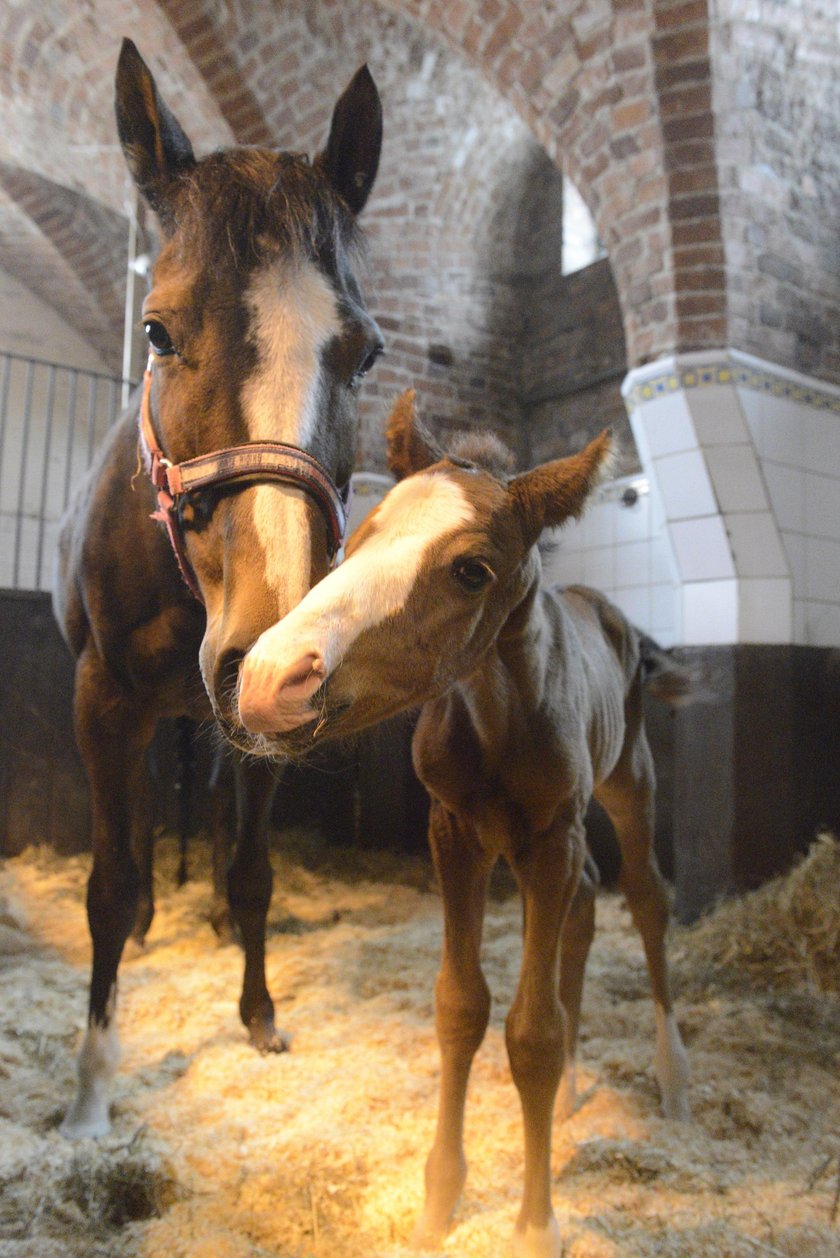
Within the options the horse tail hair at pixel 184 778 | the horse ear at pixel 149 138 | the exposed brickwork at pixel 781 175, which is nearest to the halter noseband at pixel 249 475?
the horse ear at pixel 149 138

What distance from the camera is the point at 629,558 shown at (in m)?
5.87

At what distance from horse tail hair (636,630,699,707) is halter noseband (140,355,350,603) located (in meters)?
1.55

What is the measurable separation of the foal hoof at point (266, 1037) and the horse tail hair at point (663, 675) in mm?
1600

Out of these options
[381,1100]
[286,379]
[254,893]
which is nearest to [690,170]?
[286,379]

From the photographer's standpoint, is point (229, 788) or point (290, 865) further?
point (290, 865)

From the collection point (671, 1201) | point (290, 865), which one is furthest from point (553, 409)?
point (671, 1201)

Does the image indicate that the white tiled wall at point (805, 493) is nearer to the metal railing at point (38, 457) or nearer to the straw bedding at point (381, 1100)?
the straw bedding at point (381, 1100)

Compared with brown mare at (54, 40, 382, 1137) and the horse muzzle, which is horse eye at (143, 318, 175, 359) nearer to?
brown mare at (54, 40, 382, 1137)

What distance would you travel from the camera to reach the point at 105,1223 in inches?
64.8

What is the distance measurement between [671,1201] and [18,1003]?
6.64 feet

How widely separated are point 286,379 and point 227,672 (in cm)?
56

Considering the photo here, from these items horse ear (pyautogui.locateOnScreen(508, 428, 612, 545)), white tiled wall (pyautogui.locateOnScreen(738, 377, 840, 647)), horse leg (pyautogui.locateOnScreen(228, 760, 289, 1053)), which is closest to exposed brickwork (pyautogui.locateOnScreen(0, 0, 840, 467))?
white tiled wall (pyautogui.locateOnScreen(738, 377, 840, 647))

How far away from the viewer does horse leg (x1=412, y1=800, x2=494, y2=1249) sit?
5.67ft

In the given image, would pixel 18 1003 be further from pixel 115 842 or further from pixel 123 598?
pixel 123 598
